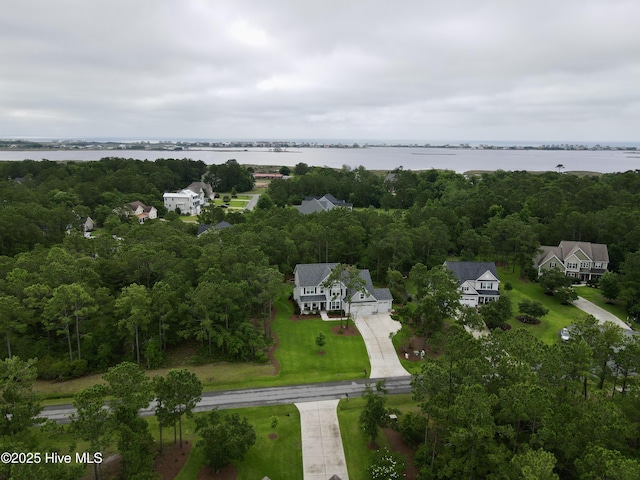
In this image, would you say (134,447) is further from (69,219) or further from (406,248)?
(69,219)

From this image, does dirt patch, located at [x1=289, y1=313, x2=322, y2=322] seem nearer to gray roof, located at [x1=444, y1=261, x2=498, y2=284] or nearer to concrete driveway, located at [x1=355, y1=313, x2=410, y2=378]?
concrete driveway, located at [x1=355, y1=313, x2=410, y2=378]

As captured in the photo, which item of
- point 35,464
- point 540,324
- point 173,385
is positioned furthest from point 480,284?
point 35,464

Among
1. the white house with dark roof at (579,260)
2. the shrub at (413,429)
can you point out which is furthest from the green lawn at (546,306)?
the shrub at (413,429)

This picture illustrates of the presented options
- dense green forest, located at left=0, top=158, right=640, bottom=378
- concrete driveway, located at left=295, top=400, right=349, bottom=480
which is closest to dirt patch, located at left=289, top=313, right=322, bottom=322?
dense green forest, located at left=0, top=158, right=640, bottom=378

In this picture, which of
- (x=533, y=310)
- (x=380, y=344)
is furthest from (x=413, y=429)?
(x=533, y=310)

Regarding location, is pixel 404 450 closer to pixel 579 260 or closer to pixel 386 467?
pixel 386 467

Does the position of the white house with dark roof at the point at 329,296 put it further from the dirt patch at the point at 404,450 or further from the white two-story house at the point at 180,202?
the white two-story house at the point at 180,202
